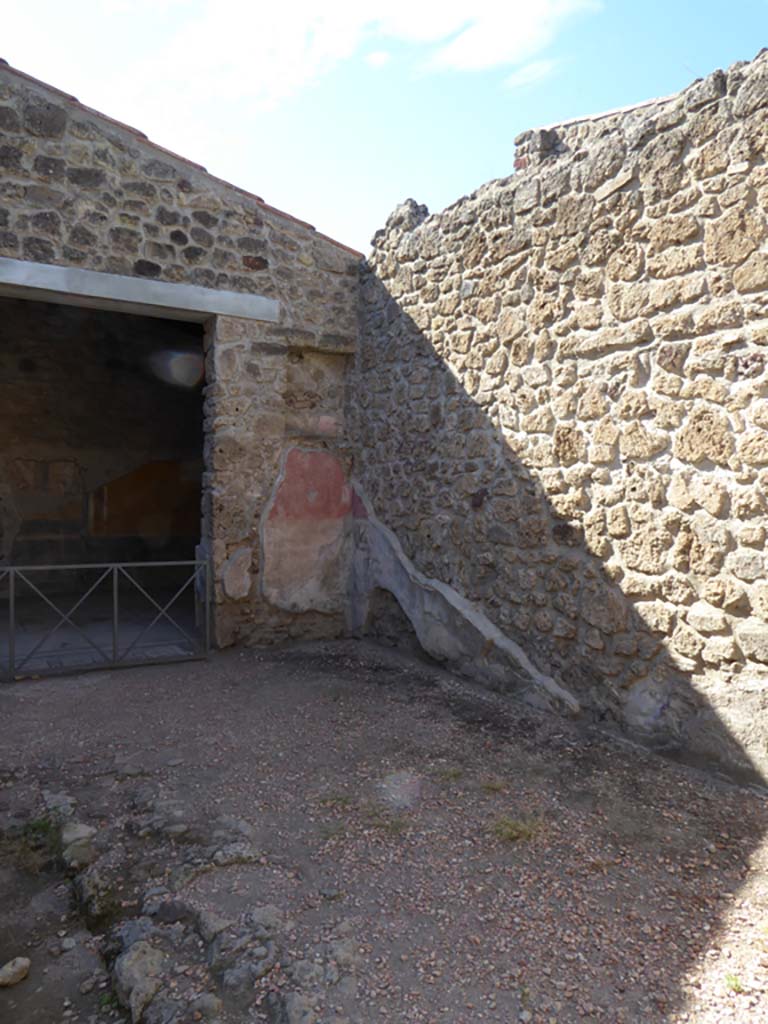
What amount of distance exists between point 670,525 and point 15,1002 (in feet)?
9.80

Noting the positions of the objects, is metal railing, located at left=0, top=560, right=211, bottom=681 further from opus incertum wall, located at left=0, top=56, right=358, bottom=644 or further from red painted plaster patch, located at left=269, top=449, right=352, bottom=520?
red painted plaster patch, located at left=269, top=449, right=352, bottom=520

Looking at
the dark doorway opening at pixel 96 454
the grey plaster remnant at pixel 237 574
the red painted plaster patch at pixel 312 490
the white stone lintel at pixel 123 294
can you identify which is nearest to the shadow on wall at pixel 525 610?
the red painted plaster patch at pixel 312 490

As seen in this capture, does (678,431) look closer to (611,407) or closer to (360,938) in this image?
(611,407)

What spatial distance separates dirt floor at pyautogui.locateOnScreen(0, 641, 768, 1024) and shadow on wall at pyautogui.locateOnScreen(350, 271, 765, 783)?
9.8 inches

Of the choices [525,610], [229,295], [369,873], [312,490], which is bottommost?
[369,873]

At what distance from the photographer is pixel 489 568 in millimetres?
4320

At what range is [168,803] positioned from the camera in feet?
9.25

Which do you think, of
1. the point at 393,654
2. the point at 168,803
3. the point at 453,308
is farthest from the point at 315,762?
the point at 453,308

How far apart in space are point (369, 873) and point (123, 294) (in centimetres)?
393

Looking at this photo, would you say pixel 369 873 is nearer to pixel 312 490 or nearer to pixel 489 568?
pixel 489 568

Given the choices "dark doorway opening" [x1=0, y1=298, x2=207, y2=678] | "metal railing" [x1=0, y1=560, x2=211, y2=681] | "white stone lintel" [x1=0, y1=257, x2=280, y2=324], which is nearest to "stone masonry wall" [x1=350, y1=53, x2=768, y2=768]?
"white stone lintel" [x1=0, y1=257, x2=280, y2=324]

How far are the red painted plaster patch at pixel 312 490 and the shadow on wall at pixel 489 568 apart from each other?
0.57ft

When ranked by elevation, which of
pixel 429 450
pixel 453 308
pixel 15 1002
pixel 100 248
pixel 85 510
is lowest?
pixel 15 1002

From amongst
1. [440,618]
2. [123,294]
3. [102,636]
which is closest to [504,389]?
[440,618]
